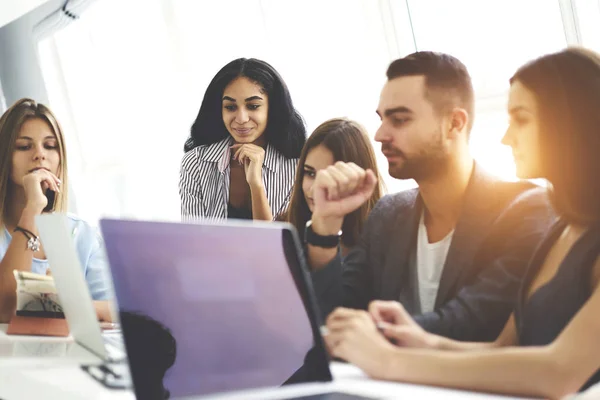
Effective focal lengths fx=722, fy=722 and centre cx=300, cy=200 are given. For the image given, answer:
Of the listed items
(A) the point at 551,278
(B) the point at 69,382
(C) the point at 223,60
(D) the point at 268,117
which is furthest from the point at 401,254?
(C) the point at 223,60

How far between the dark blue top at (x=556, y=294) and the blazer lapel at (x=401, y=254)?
0.25m

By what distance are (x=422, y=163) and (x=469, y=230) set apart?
169 mm

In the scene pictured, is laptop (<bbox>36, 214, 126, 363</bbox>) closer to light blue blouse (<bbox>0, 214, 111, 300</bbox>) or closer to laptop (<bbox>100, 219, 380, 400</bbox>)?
laptop (<bbox>100, 219, 380, 400</bbox>)

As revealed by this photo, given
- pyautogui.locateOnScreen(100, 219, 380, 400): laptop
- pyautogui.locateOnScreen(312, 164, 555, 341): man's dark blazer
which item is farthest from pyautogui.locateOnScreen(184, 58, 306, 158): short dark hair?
pyautogui.locateOnScreen(100, 219, 380, 400): laptop

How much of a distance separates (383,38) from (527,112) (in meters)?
0.47

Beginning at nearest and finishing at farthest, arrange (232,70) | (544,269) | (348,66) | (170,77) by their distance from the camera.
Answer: (544,269), (348,66), (232,70), (170,77)

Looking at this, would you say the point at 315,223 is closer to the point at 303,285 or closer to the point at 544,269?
the point at 303,285

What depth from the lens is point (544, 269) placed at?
4.20 ft

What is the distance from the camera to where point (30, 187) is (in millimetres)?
2582

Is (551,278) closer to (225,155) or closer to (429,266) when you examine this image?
(429,266)

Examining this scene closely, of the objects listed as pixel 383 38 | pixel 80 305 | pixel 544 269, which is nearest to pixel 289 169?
pixel 383 38

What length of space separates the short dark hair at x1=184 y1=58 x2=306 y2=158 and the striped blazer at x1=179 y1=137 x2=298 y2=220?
0.09 ft

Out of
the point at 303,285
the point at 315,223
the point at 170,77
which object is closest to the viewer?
the point at 303,285

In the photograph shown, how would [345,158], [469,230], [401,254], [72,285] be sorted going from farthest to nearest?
[72,285] → [345,158] → [401,254] → [469,230]
